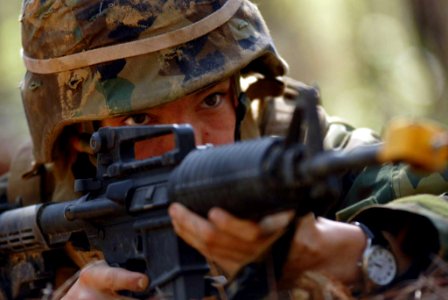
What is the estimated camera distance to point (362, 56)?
11695mm

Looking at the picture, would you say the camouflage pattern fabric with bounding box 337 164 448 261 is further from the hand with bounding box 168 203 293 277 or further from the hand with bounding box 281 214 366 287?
the hand with bounding box 168 203 293 277

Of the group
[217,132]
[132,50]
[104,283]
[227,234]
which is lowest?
[104,283]

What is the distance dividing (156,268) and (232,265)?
0.37 metres

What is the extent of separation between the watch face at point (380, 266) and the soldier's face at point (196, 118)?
1009 mm

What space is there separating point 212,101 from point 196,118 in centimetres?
16

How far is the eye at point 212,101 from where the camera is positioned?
4680mm

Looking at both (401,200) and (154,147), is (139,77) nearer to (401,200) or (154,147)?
(154,147)

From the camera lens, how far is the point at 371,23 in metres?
11.6

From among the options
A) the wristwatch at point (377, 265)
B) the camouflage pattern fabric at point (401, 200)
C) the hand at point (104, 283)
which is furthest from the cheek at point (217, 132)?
the wristwatch at point (377, 265)

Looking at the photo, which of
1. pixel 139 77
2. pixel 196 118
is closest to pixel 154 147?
pixel 196 118

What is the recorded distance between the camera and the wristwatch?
3.63 m

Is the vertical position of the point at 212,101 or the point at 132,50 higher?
the point at 132,50

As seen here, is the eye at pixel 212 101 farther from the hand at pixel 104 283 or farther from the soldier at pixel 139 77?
the hand at pixel 104 283

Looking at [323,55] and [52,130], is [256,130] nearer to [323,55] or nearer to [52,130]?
[52,130]
